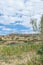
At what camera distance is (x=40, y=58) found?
12.3 m

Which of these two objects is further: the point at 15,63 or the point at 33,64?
the point at 15,63

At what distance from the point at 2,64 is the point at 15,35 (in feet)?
A: 86.5

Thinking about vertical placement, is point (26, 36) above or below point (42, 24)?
below

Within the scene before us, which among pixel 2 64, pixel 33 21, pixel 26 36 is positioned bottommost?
pixel 26 36

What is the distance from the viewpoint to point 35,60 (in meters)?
12.2

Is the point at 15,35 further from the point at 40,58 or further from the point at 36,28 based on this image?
the point at 40,58

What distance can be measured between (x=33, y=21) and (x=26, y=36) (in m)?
21.0

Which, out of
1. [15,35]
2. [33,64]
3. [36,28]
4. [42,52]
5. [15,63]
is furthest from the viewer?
[15,35]

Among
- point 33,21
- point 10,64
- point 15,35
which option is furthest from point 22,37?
point 10,64

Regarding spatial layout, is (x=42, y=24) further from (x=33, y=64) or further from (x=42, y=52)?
(x=33, y=64)

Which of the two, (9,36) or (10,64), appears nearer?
(10,64)

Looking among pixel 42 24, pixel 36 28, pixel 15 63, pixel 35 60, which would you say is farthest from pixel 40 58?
pixel 36 28

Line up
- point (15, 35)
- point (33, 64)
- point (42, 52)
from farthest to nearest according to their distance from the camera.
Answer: point (15, 35), point (42, 52), point (33, 64)

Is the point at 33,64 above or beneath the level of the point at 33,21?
beneath
